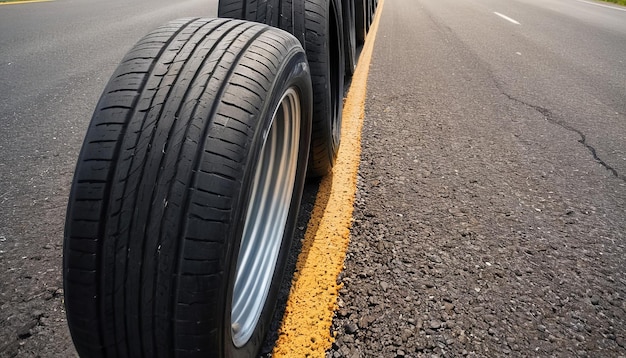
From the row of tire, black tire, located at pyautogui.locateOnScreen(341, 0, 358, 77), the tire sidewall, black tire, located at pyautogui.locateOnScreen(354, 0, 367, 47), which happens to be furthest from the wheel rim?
black tire, located at pyautogui.locateOnScreen(354, 0, 367, 47)

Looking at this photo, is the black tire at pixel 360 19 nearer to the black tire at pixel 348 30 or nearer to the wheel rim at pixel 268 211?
the black tire at pixel 348 30

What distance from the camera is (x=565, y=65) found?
5594mm

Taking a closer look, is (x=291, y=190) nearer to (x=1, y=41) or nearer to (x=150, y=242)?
(x=150, y=242)

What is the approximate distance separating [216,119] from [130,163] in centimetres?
23

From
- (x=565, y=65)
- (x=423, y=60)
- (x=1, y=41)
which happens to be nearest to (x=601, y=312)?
(x=423, y=60)

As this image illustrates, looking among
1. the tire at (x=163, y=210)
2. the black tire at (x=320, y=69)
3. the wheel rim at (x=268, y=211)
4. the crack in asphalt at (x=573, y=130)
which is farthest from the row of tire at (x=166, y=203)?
the crack in asphalt at (x=573, y=130)

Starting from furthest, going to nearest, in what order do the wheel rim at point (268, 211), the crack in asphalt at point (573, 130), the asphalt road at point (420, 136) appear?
the crack in asphalt at point (573, 130) < the asphalt road at point (420, 136) < the wheel rim at point (268, 211)

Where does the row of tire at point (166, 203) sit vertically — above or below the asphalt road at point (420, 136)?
above

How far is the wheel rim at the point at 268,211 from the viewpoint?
1352 millimetres

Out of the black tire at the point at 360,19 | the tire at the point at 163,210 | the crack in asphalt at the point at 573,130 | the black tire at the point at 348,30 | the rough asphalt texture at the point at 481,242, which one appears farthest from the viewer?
the black tire at the point at 360,19

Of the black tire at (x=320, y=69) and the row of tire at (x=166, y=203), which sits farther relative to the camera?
the black tire at (x=320, y=69)

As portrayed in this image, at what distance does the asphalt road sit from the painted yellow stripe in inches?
3.5

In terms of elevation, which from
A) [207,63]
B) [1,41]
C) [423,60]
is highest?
[207,63]

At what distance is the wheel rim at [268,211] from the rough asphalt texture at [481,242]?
1.07ft
